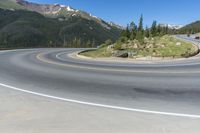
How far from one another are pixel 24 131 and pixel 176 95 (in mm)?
5459

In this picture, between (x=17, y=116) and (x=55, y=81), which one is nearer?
(x=17, y=116)

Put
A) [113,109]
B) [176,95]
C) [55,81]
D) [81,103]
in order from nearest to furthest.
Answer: [113,109]
[81,103]
[176,95]
[55,81]

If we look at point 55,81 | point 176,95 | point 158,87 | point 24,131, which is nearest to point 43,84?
point 55,81

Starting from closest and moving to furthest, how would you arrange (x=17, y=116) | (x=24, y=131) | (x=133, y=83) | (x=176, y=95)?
(x=24, y=131)
(x=17, y=116)
(x=176, y=95)
(x=133, y=83)

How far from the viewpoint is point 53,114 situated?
8273mm

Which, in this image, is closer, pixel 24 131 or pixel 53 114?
pixel 24 131

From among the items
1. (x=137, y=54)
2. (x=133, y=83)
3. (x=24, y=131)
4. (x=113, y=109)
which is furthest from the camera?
(x=137, y=54)

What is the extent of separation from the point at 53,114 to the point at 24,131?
1510 millimetres

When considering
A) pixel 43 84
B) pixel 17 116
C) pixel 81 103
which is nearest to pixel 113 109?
pixel 81 103

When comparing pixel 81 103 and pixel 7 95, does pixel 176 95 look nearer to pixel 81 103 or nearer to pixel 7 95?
pixel 81 103

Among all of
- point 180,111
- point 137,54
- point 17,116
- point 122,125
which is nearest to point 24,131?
point 17,116

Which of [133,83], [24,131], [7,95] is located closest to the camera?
[24,131]

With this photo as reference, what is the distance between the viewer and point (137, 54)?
35188 millimetres

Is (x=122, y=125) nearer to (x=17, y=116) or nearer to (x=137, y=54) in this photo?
(x=17, y=116)
